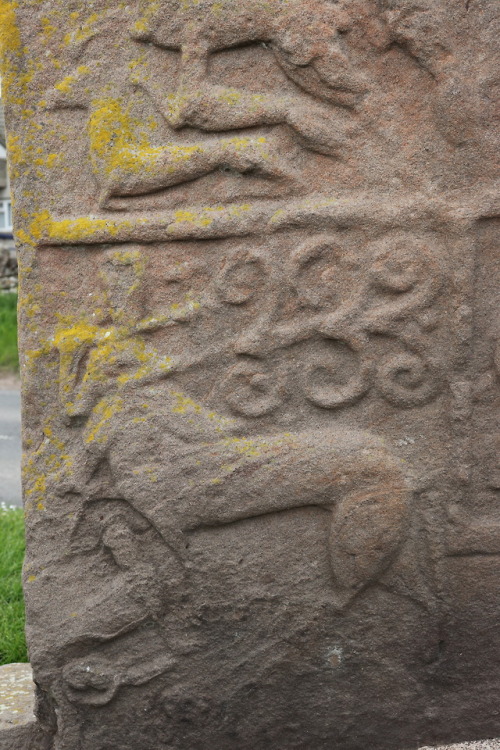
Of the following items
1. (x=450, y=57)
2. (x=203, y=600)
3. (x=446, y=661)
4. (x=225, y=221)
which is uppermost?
(x=450, y=57)

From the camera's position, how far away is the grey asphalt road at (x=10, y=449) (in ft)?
17.3

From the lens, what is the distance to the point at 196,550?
2.26 m

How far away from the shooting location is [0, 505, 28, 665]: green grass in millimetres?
3113

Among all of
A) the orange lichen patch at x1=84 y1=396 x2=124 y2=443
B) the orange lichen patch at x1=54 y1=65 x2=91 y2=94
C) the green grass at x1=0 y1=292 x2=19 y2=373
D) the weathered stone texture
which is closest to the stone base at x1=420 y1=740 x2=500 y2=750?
the weathered stone texture

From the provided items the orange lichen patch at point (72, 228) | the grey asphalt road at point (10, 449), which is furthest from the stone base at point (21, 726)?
the grey asphalt road at point (10, 449)

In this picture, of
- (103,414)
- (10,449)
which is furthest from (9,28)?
(10,449)

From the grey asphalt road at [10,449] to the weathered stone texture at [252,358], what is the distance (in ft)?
9.61

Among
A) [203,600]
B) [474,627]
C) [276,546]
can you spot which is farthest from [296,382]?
[474,627]

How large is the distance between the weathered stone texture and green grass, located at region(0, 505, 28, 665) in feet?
2.66

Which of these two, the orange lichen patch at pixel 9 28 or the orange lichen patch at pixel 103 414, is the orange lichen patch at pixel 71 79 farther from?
the orange lichen patch at pixel 103 414

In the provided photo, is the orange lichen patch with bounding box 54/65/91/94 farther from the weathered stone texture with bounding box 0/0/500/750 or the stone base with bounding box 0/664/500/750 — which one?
the stone base with bounding box 0/664/500/750

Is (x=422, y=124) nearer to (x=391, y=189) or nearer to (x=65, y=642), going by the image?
(x=391, y=189)

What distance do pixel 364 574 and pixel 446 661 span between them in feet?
1.05

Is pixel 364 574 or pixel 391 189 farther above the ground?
pixel 391 189
